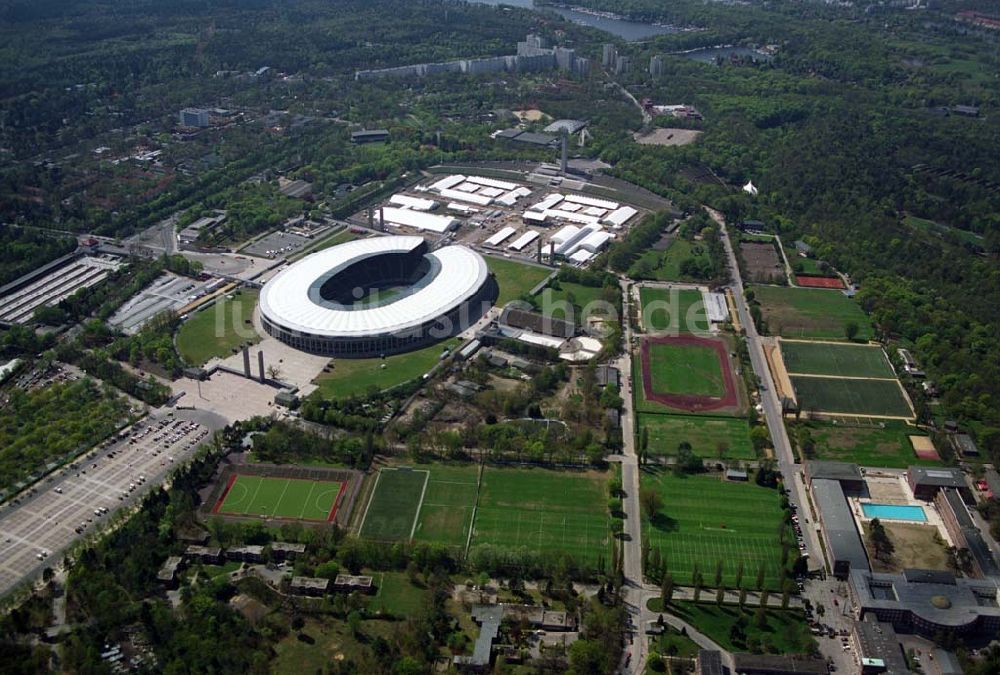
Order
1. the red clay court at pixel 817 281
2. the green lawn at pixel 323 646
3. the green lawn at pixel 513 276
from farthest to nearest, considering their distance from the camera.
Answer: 1. the red clay court at pixel 817 281
2. the green lawn at pixel 513 276
3. the green lawn at pixel 323 646

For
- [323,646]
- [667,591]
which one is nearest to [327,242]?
[323,646]

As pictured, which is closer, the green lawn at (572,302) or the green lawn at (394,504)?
the green lawn at (394,504)

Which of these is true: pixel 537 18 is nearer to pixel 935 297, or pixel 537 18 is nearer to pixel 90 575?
pixel 935 297

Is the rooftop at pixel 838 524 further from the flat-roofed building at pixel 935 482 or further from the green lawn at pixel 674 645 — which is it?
the green lawn at pixel 674 645

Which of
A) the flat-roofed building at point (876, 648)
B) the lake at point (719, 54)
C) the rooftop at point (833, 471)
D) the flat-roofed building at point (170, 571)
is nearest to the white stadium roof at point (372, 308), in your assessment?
the flat-roofed building at point (170, 571)

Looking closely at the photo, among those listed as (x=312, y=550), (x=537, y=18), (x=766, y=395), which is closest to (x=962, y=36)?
(x=537, y=18)

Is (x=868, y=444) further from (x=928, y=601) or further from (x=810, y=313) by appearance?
(x=810, y=313)
